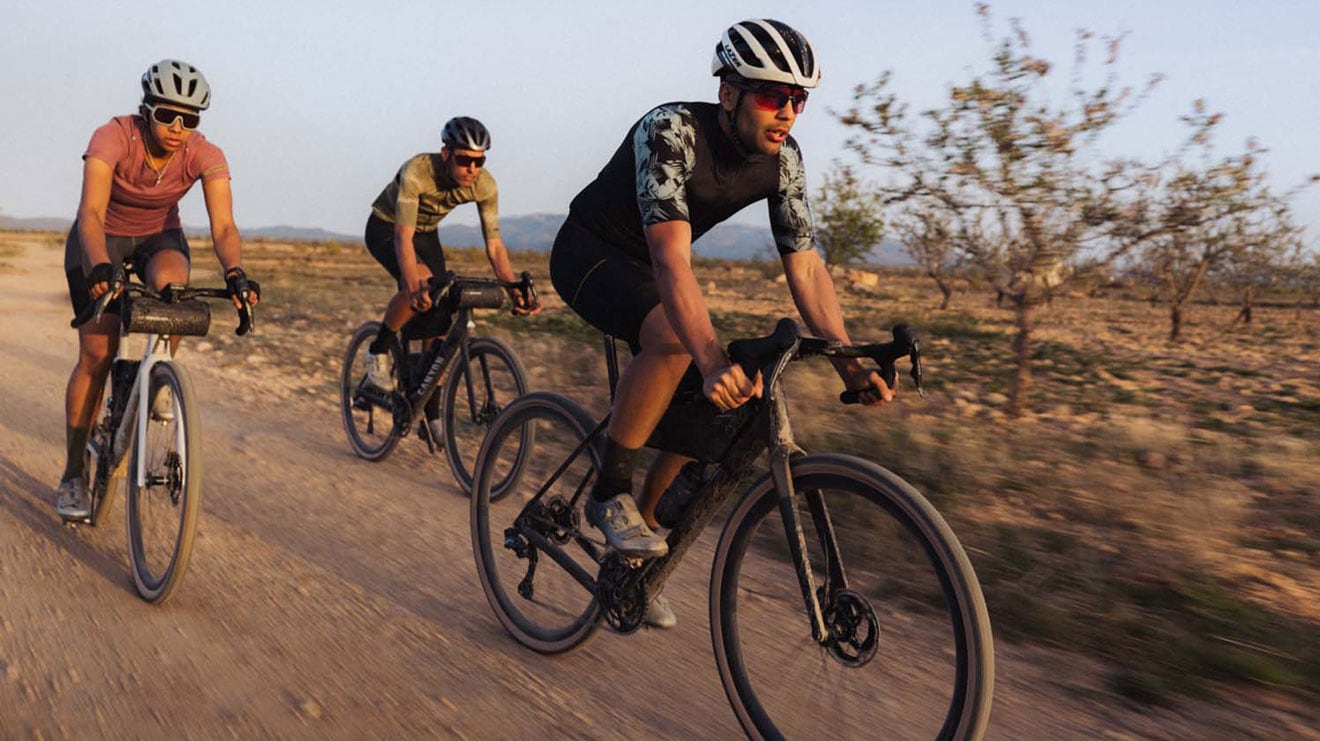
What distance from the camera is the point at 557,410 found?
12.8 feet

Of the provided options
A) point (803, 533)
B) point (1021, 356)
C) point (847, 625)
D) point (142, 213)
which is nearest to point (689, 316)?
point (803, 533)

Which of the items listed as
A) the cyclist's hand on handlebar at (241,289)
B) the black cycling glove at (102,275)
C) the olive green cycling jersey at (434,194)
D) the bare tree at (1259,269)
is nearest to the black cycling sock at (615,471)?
the cyclist's hand on handlebar at (241,289)

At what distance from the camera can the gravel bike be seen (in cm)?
406

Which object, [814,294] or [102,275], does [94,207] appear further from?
[814,294]

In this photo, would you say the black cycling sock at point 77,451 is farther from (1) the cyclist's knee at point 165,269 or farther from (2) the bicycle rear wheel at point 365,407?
(2) the bicycle rear wheel at point 365,407

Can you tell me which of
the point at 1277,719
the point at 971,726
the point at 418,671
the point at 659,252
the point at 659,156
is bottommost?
the point at 418,671

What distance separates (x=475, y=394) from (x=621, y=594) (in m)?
3.09

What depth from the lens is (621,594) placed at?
3418 mm

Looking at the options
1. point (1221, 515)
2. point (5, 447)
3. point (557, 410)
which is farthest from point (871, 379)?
point (5, 447)

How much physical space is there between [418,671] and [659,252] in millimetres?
1711

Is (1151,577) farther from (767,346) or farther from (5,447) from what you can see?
(5,447)

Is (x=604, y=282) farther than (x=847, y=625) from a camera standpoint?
Yes

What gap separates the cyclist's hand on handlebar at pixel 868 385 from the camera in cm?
300

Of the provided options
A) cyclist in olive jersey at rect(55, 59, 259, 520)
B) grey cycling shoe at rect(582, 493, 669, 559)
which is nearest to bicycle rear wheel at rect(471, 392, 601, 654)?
grey cycling shoe at rect(582, 493, 669, 559)
